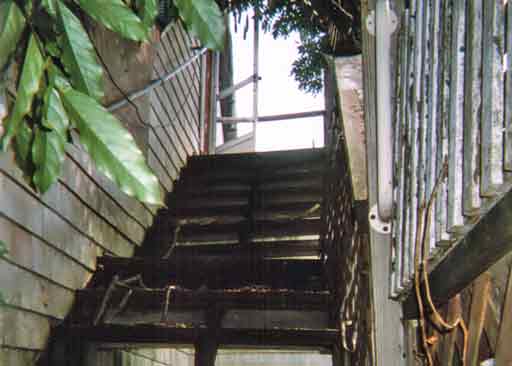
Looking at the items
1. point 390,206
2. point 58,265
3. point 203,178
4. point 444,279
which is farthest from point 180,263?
point 444,279

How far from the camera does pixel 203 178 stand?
6230 mm

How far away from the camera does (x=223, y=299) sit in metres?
3.66

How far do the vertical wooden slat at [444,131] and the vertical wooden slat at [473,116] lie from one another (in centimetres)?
14

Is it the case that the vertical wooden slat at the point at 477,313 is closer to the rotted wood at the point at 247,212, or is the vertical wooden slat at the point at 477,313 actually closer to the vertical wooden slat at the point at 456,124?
the vertical wooden slat at the point at 456,124

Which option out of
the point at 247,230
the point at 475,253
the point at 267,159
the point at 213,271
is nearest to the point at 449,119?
the point at 475,253

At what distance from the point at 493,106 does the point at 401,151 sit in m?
0.60

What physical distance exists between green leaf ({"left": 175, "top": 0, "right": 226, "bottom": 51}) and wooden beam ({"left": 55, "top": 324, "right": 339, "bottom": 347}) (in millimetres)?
2838

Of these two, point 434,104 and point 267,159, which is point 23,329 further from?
point 267,159

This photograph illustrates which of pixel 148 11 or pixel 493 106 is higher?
pixel 148 11

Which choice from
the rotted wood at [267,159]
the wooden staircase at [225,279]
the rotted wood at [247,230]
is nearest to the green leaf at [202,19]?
the wooden staircase at [225,279]

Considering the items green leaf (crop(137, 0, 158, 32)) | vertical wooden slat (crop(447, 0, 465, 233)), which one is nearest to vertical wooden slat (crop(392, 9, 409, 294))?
vertical wooden slat (crop(447, 0, 465, 233))

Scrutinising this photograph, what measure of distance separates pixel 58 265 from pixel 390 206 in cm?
253

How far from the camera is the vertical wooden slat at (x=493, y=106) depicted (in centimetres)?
87

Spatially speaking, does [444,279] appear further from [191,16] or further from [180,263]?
[180,263]
